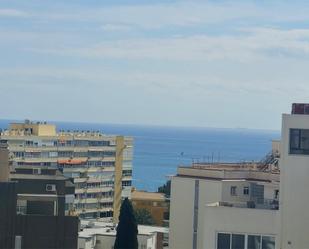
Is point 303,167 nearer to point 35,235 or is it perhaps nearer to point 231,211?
point 231,211

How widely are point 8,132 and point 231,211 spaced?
69.0 meters

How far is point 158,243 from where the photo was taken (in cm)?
3819

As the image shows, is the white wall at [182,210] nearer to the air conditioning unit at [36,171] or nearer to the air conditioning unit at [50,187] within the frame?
the air conditioning unit at [36,171]

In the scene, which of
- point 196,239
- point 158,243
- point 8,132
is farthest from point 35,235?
point 8,132

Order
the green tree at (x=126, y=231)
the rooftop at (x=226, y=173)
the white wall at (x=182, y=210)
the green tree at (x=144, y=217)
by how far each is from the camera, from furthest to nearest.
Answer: the green tree at (x=144, y=217) → the white wall at (x=182, y=210) → the rooftop at (x=226, y=173) → the green tree at (x=126, y=231)

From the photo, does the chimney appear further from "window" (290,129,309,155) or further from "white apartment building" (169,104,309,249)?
"window" (290,129,309,155)

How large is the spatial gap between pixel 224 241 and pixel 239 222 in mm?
506

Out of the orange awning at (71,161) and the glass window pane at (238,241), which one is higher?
the glass window pane at (238,241)

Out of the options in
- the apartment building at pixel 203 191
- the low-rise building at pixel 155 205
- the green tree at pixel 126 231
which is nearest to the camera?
the green tree at pixel 126 231

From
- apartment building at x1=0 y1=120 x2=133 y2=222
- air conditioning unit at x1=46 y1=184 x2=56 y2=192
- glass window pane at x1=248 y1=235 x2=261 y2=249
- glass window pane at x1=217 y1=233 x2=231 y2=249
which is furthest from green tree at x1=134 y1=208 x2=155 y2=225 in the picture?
glass window pane at x1=248 y1=235 x2=261 y2=249

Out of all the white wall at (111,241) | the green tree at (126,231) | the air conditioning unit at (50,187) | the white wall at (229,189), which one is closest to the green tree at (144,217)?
the white wall at (111,241)

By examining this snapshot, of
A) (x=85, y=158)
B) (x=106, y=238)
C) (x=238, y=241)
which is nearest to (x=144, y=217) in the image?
(x=106, y=238)

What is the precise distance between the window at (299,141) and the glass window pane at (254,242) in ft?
6.22

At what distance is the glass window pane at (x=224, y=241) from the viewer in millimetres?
17922
